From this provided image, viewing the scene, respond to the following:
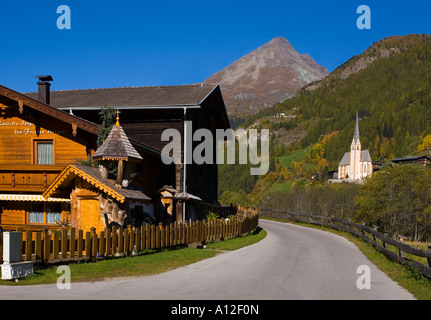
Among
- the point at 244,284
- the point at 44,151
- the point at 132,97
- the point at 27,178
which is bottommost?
the point at 244,284

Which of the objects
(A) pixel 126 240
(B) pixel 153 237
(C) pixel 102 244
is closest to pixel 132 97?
(B) pixel 153 237

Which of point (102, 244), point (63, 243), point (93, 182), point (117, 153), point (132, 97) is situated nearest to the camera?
point (63, 243)

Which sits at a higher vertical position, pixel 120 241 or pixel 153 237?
pixel 120 241

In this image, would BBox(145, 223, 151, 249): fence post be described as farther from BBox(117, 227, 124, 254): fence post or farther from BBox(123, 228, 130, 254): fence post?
BBox(117, 227, 124, 254): fence post

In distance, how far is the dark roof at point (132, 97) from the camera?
2741 centimetres

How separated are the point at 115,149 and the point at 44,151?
28.9 ft

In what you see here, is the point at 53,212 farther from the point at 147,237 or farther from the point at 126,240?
the point at 126,240

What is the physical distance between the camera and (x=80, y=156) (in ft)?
77.5

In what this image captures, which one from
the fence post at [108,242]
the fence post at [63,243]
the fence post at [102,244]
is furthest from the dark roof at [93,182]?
the fence post at [63,243]

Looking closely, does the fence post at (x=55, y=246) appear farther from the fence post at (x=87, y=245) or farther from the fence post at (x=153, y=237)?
the fence post at (x=153, y=237)

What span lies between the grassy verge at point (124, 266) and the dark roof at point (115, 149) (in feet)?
11.9
